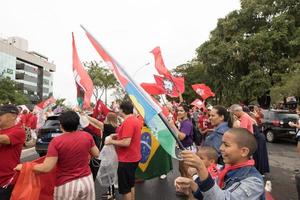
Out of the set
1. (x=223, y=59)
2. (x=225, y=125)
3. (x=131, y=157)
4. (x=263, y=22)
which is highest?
(x=263, y=22)

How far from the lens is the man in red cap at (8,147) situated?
4.75 meters

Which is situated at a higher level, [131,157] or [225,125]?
[225,125]

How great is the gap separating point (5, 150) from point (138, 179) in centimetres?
544

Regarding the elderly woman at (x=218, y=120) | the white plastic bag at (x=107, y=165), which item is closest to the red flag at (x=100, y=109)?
the white plastic bag at (x=107, y=165)

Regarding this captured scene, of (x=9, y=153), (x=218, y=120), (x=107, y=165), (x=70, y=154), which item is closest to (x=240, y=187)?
(x=70, y=154)

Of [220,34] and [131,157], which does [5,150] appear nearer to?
[131,157]

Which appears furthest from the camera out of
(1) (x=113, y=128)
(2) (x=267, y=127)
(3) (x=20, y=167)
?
(2) (x=267, y=127)

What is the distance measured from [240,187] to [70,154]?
2.11 meters

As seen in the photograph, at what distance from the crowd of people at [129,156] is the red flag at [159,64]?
343 centimetres

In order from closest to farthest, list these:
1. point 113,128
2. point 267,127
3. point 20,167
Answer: point 20,167 < point 113,128 < point 267,127

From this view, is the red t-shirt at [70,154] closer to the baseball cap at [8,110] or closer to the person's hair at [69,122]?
the person's hair at [69,122]

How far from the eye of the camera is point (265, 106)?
37656 mm

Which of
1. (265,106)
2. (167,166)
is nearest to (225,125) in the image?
(167,166)

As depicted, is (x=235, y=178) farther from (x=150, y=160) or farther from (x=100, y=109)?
(x=150, y=160)
